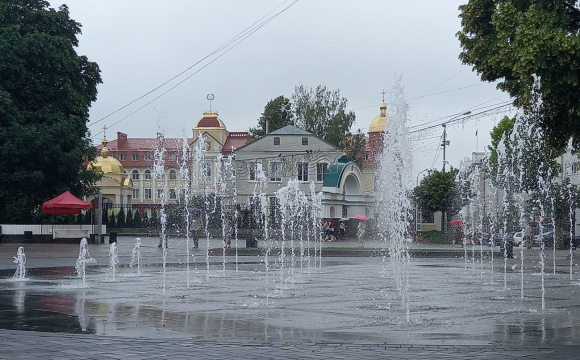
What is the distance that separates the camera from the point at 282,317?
38.2 ft

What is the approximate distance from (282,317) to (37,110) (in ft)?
111

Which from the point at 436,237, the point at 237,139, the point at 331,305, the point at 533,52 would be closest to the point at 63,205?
the point at 436,237

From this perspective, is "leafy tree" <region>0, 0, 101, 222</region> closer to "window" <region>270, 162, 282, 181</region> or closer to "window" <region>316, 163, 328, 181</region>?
"window" <region>270, 162, 282, 181</region>

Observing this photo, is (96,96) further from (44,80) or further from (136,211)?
(136,211)

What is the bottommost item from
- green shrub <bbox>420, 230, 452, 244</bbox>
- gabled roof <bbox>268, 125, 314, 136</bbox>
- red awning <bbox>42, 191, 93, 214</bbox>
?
green shrub <bbox>420, 230, 452, 244</bbox>

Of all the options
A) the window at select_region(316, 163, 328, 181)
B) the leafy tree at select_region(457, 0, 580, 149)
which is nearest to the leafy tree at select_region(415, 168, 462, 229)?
the window at select_region(316, 163, 328, 181)

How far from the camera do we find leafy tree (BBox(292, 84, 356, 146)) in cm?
7581

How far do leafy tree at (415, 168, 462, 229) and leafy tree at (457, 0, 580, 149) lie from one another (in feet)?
134

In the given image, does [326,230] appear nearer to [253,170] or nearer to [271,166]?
[271,166]

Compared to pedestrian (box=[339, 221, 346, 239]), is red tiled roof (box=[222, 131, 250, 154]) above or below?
above

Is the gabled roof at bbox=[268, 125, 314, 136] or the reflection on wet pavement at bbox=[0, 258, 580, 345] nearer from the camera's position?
the reflection on wet pavement at bbox=[0, 258, 580, 345]

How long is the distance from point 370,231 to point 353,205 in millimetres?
6802

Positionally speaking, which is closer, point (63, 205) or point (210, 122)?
point (63, 205)

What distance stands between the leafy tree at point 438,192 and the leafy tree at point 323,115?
1713cm
